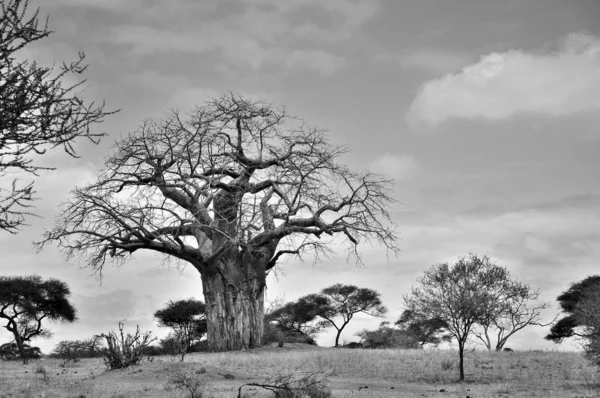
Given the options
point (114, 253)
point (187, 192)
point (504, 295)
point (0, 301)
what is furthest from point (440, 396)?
point (0, 301)

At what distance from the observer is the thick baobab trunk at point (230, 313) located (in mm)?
26734

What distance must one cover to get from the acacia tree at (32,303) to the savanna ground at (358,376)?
40.4 feet

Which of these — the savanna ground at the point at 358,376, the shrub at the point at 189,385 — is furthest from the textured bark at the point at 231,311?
the shrub at the point at 189,385

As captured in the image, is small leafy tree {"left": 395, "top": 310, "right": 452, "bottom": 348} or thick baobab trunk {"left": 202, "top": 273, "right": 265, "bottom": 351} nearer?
thick baobab trunk {"left": 202, "top": 273, "right": 265, "bottom": 351}

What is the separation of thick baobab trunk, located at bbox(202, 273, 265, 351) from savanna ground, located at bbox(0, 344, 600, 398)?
595 centimetres

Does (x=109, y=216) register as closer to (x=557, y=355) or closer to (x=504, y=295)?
(x=557, y=355)

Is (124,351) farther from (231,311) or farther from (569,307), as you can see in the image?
(569,307)

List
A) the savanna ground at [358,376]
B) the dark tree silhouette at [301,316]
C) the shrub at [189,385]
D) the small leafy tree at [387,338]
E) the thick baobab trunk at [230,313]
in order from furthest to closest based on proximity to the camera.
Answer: the dark tree silhouette at [301,316], the small leafy tree at [387,338], the thick baobab trunk at [230,313], the savanna ground at [358,376], the shrub at [189,385]

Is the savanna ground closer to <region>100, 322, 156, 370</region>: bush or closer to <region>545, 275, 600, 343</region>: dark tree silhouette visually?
<region>100, 322, 156, 370</region>: bush

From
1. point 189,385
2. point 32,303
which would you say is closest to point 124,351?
point 189,385

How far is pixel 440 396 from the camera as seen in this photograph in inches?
515

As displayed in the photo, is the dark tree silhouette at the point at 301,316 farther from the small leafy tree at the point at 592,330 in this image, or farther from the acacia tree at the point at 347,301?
the small leafy tree at the point at 592,330

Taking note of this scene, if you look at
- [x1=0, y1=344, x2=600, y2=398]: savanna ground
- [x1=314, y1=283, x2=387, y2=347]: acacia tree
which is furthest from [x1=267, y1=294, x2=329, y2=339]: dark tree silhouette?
[x1=0, y1=344, x2=600, y2=398]: savanna ground

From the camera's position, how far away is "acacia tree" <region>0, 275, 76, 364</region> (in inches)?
1265
